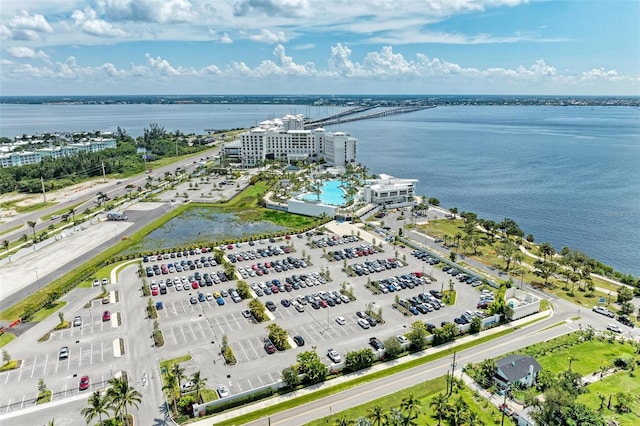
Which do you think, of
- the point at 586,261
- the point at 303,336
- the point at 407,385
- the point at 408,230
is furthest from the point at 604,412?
the point at 408,230

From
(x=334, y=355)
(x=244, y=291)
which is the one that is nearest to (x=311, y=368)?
(x=334, y=355)

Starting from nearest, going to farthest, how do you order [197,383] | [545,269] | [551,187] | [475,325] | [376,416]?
[376,416] → [197,383] → [475,325] → [545,269] → [551,187]

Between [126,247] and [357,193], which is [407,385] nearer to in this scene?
[126,247]

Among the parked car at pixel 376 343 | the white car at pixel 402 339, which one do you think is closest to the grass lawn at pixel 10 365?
the parked car at pixel 376 343

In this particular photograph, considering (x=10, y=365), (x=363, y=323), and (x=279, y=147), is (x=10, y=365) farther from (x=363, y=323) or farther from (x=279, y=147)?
(x=279, y=147)

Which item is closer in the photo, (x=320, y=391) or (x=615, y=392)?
(x=615, y=392)

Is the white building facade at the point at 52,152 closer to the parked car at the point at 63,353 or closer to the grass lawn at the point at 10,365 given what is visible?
the grass lawn at the point at 10,365
